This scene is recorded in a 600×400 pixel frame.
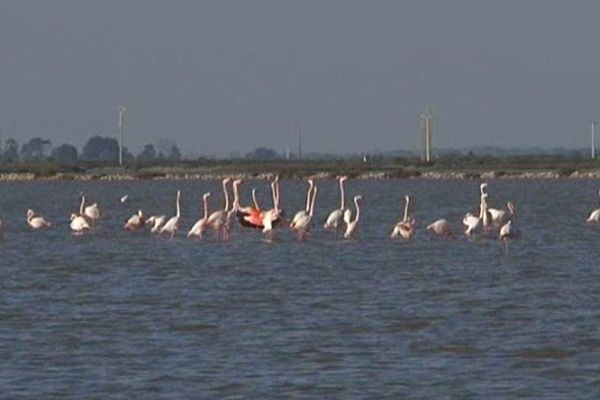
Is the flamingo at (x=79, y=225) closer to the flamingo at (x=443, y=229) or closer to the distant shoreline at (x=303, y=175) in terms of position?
the flamingo at (x=443, y=229)

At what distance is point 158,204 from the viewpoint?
6228 cm

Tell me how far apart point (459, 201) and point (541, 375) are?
1797 inches

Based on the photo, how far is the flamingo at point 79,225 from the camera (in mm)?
38094

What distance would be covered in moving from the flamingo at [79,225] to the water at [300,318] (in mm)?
2020

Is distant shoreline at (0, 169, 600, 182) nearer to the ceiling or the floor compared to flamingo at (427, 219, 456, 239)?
nearer to the floor

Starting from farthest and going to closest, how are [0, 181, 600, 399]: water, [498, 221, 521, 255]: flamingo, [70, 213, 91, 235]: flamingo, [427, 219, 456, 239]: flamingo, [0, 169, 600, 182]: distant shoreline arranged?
[0, 169, 600, 182]: distant shoreline → [70, 213, 91, 235]: flamingo → [427, 219, 456, 239]: flamingo → [498, 221, 521, 255]: flamingo → [0, 181, 600, 399]: water

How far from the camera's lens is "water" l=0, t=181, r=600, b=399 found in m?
15.5

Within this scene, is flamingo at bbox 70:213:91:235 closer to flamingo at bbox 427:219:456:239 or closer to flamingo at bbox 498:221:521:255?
flamingo at bbox 427:219:456:239

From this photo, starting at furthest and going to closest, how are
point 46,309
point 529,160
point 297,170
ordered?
point 529,160 < point 297,170 < point 46,309

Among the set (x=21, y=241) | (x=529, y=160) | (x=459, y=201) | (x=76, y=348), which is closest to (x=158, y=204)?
(x=459, y=201)

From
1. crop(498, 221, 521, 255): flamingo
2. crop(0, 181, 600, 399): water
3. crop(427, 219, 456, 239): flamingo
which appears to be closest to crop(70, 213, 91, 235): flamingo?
crop(0, 181, 600, 399): water

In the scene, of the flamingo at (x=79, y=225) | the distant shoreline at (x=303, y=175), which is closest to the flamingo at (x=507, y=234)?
the flamingo at (x=79, y=225)

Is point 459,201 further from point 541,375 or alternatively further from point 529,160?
point 529,160

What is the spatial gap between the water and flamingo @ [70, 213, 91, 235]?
2020 millimetres
